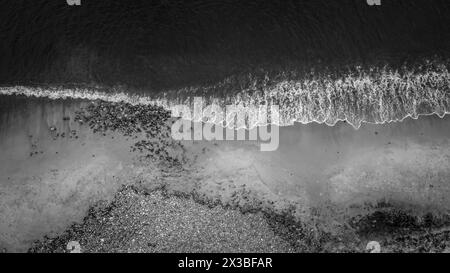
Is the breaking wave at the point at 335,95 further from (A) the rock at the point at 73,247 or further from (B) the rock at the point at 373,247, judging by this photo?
(A) the rock at the point at 73,247

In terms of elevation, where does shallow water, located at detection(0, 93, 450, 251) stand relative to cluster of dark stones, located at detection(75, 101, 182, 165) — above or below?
below

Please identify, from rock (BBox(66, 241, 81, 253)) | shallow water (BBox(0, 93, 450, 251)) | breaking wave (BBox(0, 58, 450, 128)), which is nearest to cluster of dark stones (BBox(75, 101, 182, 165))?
shallow water (BBox(0, 93, 450, 251))

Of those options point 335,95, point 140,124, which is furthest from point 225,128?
point 335,95

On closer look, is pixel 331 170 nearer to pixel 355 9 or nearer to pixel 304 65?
pixel 304 65

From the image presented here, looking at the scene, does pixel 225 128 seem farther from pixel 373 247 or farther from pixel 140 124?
pixel 373 247

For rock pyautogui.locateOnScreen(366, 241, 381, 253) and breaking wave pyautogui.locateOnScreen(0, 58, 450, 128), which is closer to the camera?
rock pyautogui.locateOnScreen(366, 241, 381, 253)

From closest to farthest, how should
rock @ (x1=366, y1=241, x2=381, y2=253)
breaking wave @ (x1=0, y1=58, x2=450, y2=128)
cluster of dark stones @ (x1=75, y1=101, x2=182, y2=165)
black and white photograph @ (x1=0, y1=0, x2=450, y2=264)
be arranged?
rock @ (x1=366, y1=241, x2=381, y2=253)
black and white photograph @ (x1=0, y1=0, x2=450, y2=264)
cluster of dark stones @ (x1=75, y1=101, x2=182, y2=165)
breaking wave @ (x1=0, y1=58, x2=450, y2=128)

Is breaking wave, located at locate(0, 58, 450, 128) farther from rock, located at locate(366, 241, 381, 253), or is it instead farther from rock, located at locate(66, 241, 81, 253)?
rock, located at locate(66, 241, 81, 253)
